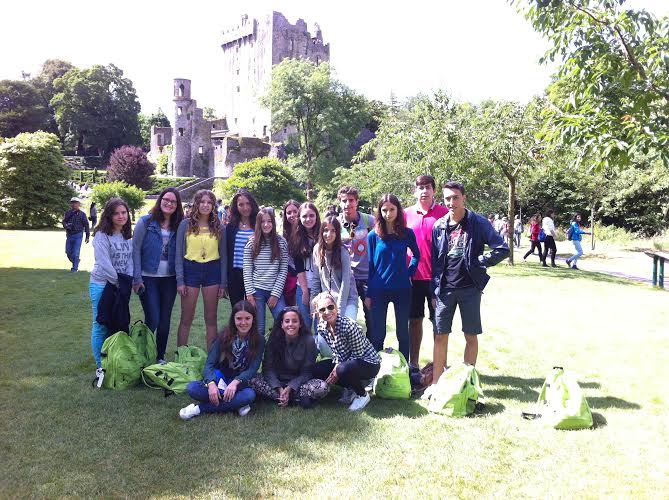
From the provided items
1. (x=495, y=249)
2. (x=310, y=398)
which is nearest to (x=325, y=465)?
(x=310, y=398)

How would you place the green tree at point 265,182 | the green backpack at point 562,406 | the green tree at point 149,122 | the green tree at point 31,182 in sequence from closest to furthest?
the green backpack at point 562,406, the green tree at point 31,182, the green tree at point 265,182, the green tree at point 149,122

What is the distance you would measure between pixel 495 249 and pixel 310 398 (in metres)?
1.86

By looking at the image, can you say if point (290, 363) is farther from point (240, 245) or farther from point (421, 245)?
point (421, 245)

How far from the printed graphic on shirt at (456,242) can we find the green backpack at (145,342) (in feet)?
9.21

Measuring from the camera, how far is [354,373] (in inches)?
181

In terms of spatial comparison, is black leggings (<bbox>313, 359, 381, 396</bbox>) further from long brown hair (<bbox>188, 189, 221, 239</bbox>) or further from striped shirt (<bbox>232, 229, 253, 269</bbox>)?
long brown hair (<bbox>188, 189, 221, 239</bbox>)

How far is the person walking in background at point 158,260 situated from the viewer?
17.6 ft

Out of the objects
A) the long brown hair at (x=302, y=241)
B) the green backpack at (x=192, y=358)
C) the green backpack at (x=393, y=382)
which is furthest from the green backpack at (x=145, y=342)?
the green backpack at (x=393, y=382)

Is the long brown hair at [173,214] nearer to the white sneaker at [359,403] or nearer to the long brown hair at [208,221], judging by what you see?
the long brown hair at [208,221]

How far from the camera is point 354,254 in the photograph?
216 inches

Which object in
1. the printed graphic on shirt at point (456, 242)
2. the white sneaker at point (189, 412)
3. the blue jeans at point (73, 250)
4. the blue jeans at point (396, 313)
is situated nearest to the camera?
the white sneaker at point (189, 412)

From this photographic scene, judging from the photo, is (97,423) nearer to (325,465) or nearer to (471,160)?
(325,465)

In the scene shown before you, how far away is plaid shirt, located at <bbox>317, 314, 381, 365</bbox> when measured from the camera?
4684 millimetres

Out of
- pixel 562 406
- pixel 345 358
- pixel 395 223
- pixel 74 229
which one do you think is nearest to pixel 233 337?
pixel 345 358
